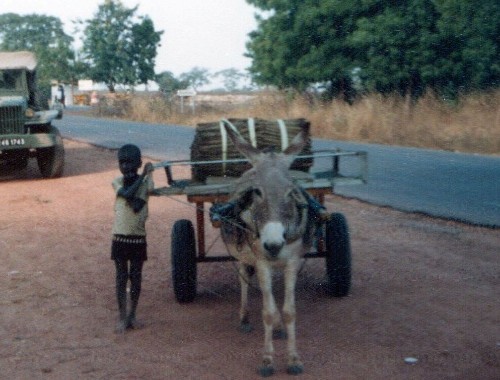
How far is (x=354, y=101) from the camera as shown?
1184 inches

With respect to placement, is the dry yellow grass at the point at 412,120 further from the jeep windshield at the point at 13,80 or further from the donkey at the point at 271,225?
the donkey at the point at 271,225

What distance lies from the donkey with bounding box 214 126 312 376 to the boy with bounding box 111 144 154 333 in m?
0.79

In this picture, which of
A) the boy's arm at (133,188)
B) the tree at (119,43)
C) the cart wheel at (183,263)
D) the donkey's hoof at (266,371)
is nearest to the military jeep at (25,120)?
the cart wheel at (183,263)

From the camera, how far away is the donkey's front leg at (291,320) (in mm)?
5070

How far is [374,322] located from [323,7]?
25.9 meters

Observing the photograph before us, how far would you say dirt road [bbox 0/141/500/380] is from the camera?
17.3 ft

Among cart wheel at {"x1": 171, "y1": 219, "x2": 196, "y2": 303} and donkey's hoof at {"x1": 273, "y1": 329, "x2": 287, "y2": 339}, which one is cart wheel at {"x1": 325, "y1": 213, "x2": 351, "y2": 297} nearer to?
donkey's hoof at {"x1": 273, "y1": 329, "x2": 287, "y2": 339}

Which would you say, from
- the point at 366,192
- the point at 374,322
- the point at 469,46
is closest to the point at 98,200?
the point at 366,192

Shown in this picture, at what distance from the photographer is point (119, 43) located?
56.8 metres

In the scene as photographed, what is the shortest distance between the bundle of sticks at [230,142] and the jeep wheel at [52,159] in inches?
410

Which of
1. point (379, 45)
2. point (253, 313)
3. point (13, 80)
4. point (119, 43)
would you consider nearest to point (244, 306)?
point (253, 313)

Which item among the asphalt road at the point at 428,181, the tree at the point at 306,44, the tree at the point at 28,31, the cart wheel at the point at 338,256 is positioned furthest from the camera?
the tree at the point at 28,31

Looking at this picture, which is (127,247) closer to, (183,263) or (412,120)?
(183,263)

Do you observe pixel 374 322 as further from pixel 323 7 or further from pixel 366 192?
pixel 323 7
